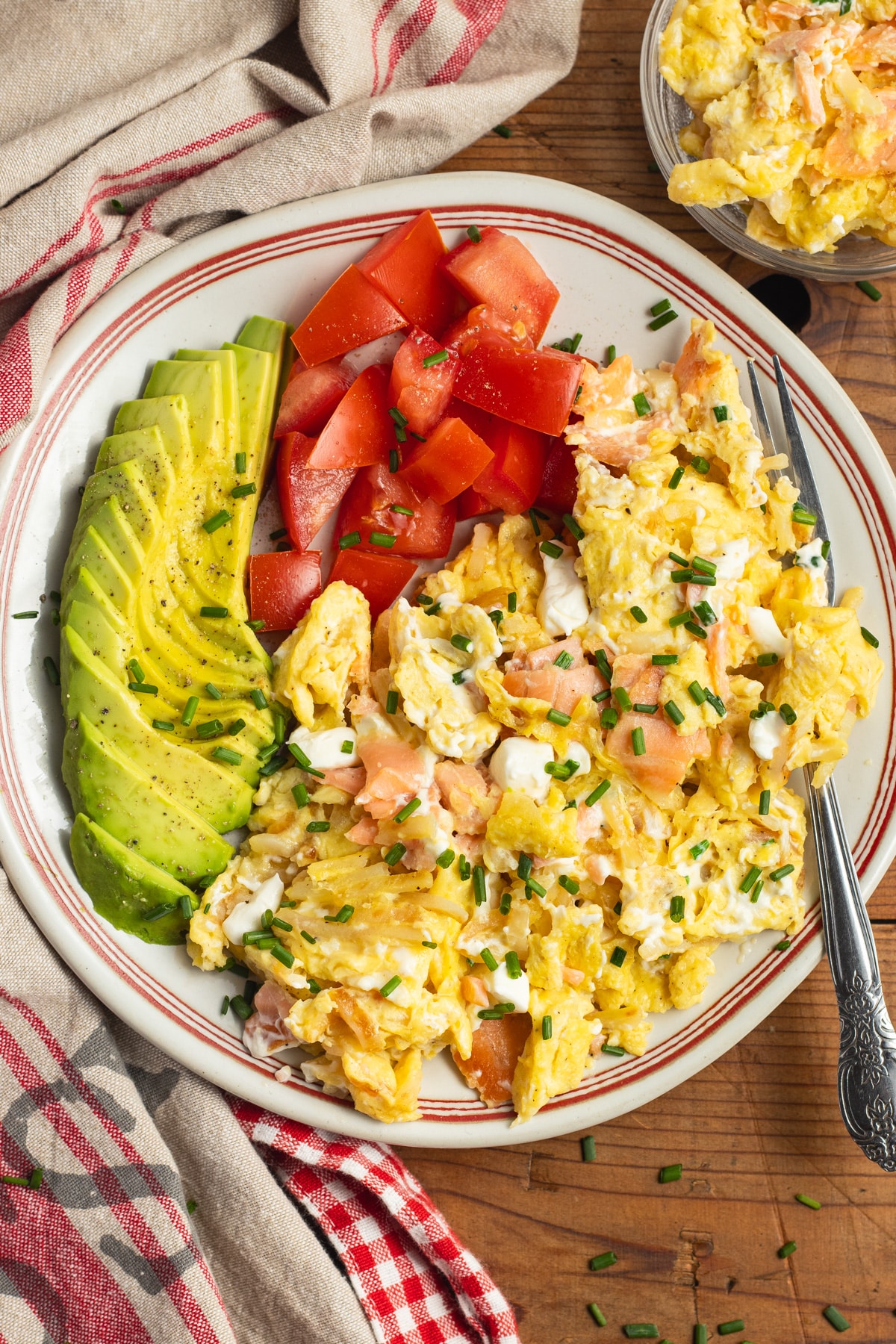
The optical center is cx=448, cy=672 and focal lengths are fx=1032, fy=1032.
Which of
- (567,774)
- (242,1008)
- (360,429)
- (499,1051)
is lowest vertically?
(499,1051)

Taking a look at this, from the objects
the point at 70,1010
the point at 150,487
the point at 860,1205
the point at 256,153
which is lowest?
the point at 860,1205

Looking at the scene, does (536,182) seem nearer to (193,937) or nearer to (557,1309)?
(193,937)

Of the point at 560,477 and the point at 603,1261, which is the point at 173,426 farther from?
the point at 603,1261

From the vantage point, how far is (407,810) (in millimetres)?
2799

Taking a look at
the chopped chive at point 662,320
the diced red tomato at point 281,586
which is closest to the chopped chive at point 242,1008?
the diced red tomato at point 281,586

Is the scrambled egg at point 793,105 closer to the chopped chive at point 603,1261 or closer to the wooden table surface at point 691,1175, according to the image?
the wooden table surface at point 691,1175

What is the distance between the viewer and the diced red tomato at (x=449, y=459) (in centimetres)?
287

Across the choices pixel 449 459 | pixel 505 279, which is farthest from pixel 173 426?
pixel 505 279

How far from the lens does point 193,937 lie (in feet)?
9.43

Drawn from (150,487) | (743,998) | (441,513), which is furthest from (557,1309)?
(150,487)

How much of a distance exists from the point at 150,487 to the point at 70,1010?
152cm

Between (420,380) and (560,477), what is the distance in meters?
0.50

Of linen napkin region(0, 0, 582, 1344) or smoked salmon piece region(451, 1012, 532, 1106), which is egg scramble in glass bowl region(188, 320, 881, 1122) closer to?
smoked salmon piece region(451, 1012, 532, 1106)

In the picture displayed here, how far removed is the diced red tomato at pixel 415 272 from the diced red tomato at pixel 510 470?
0.37 m
